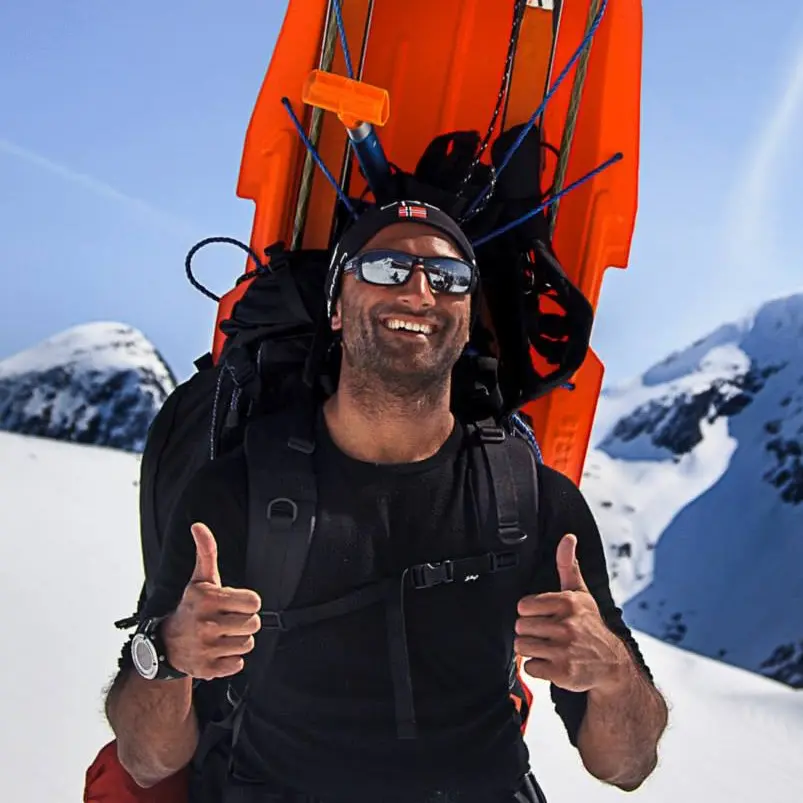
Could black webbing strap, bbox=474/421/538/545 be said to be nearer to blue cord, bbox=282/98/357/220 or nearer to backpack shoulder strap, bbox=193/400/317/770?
backpack shoulder strap, bbox=193/400/317/770

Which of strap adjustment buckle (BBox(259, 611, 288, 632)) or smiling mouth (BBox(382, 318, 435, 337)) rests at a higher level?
smiling mouth (BBox(382, 318, 435, 337))

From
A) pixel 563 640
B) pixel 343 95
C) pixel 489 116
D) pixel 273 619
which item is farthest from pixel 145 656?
pixel 489 116

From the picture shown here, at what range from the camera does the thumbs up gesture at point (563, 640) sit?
1444 mm

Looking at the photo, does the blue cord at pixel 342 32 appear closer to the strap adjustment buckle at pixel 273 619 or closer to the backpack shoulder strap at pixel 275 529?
the backpack shoulder strap at pixel 275 529

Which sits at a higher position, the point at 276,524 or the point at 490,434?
the point at 490,434

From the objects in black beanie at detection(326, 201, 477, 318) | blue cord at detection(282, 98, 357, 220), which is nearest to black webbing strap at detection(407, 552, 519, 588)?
black beanie at detection(326, 201, 477, 318)

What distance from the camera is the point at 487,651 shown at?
1843 mm

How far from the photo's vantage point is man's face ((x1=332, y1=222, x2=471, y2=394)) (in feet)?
6.18

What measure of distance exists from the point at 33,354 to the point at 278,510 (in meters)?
23.3

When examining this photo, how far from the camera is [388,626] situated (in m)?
1.77

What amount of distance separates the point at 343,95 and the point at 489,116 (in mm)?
955

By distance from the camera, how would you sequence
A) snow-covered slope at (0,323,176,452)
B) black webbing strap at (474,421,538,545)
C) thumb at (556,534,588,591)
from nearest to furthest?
thumb at (556,534,588,591), black webbing strap at (474,421,538,545), snow-covered slope at (0,323,176,452)

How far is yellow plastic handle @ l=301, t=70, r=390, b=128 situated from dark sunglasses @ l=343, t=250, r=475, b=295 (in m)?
0.47

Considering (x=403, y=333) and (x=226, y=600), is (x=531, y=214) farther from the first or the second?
(x=226, y=600)
